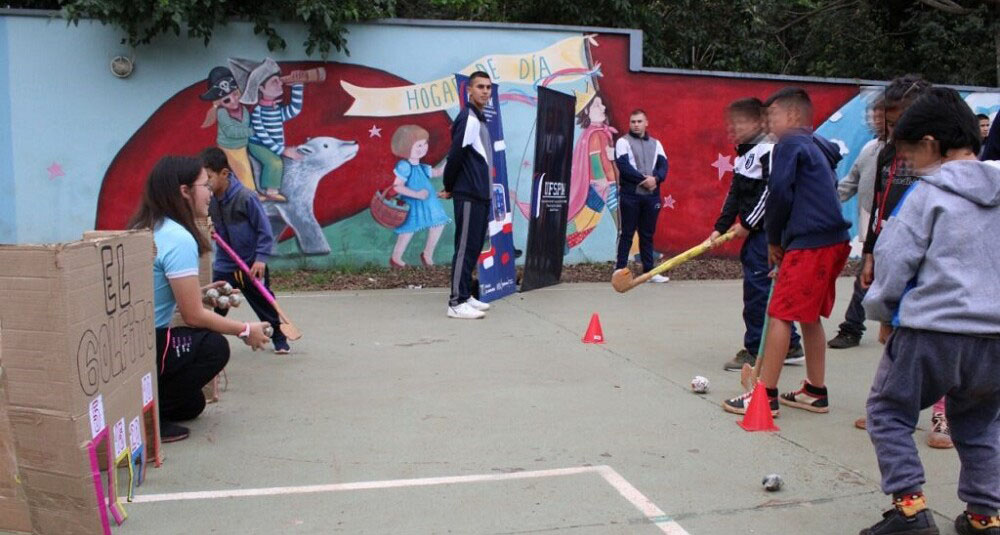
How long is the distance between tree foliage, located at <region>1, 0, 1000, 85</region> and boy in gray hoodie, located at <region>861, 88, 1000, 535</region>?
7540 millimetres

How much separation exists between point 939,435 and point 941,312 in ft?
5.53

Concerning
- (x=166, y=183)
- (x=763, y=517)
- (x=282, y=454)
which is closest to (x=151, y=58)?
(x=166, y=183)

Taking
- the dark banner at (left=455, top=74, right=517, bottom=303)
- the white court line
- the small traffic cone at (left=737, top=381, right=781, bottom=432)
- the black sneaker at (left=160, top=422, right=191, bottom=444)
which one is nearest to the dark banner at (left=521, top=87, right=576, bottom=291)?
the dark banner at (left=455, top=74, right=517, bottom=303)

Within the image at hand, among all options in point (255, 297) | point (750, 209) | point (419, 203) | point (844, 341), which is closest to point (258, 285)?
point (255, 297)

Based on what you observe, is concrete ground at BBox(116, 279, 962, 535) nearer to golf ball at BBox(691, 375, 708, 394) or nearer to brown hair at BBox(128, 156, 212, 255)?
golf ball at BBox(691, 375, 708, 394)

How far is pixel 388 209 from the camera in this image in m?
10.7

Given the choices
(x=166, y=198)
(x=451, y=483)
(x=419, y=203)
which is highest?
(x=166, y=198)

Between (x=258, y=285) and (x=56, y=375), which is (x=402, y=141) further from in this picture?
(x=56, y=375)

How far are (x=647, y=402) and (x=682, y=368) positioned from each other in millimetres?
977

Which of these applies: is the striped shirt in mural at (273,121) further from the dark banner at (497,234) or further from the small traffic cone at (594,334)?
the small traffic cone at (594,334)

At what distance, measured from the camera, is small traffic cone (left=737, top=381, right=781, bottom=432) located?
4816mm

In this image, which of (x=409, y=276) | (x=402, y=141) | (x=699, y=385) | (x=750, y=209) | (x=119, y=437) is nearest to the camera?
(x=119, y=437)

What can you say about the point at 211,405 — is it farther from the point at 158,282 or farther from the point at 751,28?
the point at 751,28

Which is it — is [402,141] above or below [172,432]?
above
